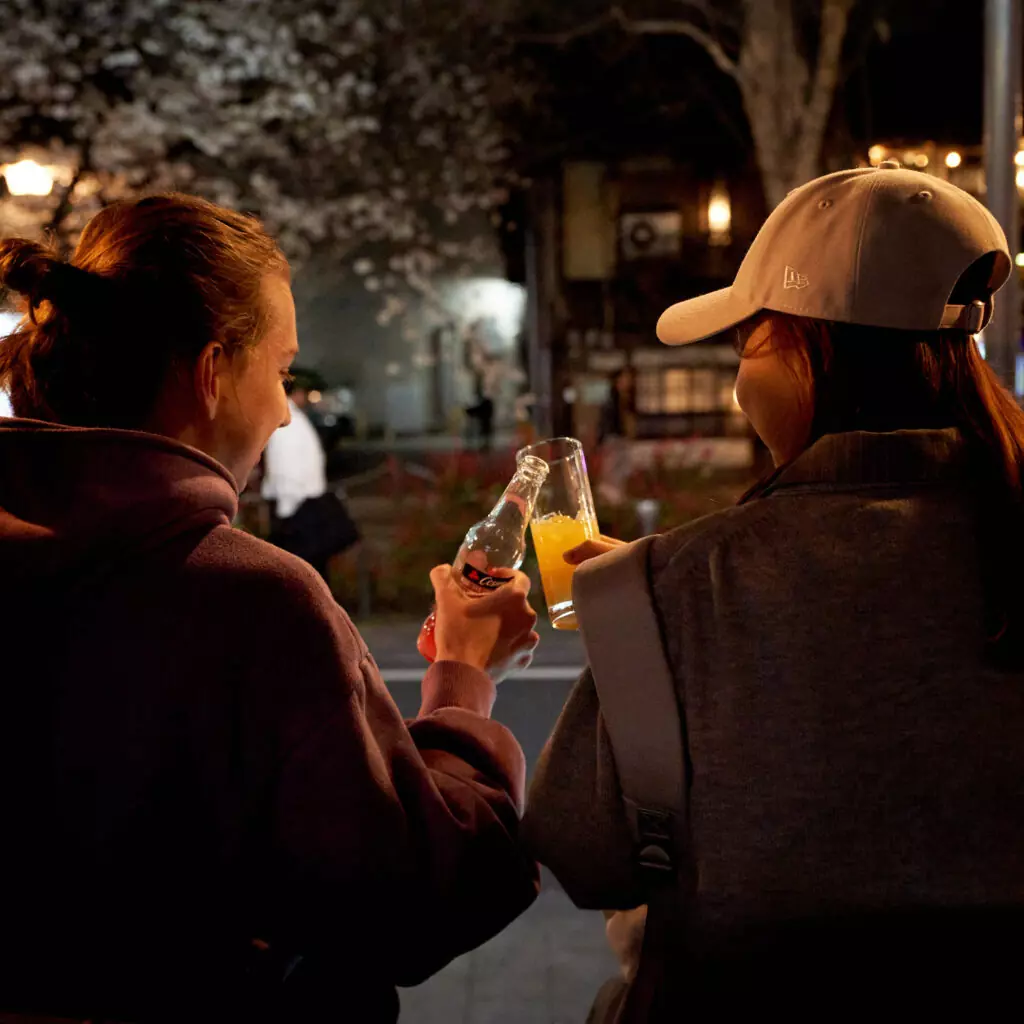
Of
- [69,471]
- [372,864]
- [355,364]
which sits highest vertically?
[355,364]

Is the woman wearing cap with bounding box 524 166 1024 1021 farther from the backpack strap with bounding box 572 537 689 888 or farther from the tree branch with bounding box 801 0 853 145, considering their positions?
the tree branch with bounding box 801 0 853 145

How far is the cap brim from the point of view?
1.46 m

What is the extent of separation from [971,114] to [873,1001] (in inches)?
1005

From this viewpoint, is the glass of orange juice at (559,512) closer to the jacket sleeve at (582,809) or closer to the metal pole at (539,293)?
the jacket sleeve at (582,809)

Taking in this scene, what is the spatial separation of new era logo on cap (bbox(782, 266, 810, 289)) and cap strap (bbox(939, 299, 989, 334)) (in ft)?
0.54

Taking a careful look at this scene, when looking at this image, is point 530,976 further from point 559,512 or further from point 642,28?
point 642,28

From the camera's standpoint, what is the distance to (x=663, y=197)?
93.1ft

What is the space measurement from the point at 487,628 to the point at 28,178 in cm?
1266

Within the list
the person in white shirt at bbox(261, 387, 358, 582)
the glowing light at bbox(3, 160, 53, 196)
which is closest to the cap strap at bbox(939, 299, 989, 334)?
the person in white shirt at bbox(261, 387, 358, 582)

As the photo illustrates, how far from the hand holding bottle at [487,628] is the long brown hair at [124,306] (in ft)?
1.88

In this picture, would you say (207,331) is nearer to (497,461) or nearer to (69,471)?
(69,471)

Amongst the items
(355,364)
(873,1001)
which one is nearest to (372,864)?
(873,1001)

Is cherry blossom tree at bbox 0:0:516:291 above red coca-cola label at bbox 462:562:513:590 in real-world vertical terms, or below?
above

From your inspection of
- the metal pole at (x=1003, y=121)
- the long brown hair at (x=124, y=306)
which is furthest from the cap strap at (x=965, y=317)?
the metal pole at (x=1003, y=121)
